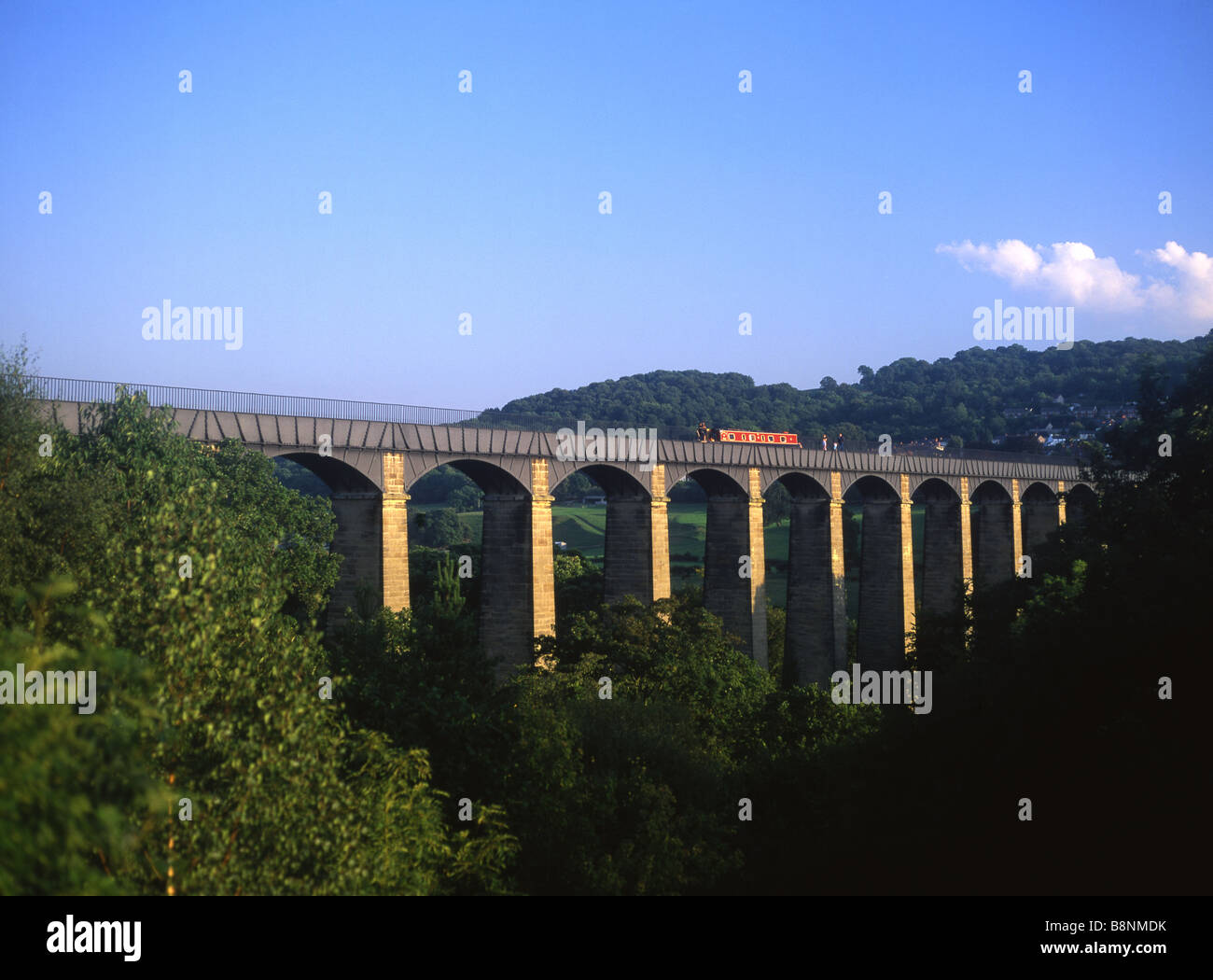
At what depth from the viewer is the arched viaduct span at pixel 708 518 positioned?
45.9 metres

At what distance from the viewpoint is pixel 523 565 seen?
5175cm

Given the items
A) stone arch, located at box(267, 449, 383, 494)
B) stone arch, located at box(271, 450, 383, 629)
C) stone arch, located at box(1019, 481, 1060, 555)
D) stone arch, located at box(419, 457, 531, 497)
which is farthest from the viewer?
stone arch, located at box(1019, 481, 1060, 555)

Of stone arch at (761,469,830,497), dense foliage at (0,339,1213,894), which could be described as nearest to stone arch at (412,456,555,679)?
dense foliage at (0,339,1213,894)

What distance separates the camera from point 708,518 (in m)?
66.9

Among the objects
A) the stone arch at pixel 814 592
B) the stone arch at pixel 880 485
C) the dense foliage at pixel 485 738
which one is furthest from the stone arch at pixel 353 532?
the stone arch at pixel 880 485

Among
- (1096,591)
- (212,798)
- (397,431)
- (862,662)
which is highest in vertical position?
(397,431)

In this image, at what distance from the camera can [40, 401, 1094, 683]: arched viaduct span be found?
45.9 meters

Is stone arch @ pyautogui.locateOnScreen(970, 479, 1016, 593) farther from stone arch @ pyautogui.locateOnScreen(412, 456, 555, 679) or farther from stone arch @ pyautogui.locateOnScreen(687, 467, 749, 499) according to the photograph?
stone arch @ pyautogui.locateOnScreen(412, 456, 555, 679)

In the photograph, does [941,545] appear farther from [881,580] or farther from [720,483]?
[720,483]

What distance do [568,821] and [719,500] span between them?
41.1 meters

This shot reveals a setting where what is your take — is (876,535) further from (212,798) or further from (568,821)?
(212,798)

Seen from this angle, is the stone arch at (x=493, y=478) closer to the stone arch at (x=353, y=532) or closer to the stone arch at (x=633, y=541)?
the stone arch at (x=633, y=541)

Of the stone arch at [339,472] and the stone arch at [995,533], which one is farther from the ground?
the stone arch at [339,472]
